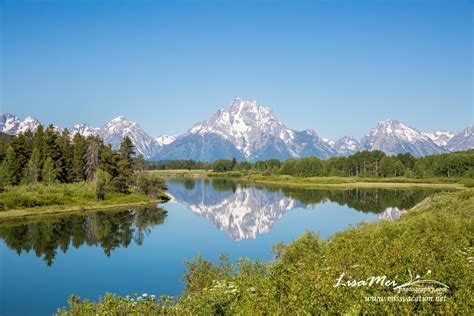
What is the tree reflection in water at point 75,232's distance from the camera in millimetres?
44625

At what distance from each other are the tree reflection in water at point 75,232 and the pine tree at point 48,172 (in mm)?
23569

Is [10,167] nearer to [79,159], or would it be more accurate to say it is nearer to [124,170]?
[79,159]

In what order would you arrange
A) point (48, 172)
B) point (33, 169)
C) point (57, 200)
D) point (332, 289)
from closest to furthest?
1. point (332, 289)
2. point (57, 200)
3. point (33, 169)
4. point (48, 172)

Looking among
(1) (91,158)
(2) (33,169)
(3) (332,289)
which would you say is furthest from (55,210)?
(3) (332,289)

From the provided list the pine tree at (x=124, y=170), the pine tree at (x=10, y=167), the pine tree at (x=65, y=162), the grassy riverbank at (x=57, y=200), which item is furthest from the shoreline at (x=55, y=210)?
the pine tree at (x=65, y=162)

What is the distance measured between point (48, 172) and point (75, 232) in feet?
128

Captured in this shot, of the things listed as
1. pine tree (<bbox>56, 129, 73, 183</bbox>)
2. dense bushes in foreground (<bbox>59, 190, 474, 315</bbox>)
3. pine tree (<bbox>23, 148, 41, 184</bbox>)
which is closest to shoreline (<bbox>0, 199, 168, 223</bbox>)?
pine tree (<bbox>23, 148, 41, 184</bbox>)

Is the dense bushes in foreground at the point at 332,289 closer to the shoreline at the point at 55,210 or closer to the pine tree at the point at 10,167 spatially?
the shoreline at the point at 55,210

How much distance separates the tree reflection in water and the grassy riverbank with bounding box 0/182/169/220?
453cm

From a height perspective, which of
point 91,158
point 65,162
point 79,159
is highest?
point 91,158

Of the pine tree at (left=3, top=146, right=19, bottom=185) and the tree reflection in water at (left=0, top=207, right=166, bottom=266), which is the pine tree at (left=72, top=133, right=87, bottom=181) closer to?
the pine tree at (left=3, top=146, right=19, bottom=185)

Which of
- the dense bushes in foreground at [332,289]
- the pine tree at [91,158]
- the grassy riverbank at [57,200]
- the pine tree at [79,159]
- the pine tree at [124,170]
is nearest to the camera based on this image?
the dense bushes in foreground at [332,289]

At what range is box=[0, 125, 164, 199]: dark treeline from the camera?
274 ft

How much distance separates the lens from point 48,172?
85250 millimetres
